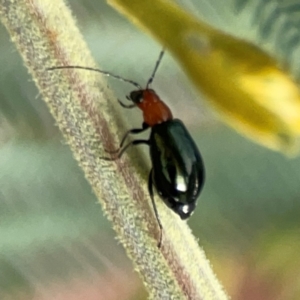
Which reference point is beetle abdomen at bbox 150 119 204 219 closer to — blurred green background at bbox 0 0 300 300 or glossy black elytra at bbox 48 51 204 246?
glossy black elytra at bbox 48 51 204 246

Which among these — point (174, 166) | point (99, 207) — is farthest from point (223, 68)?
point (99, 207)

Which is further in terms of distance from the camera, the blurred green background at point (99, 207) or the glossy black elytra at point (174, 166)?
the blurred green background at point (99, 207)

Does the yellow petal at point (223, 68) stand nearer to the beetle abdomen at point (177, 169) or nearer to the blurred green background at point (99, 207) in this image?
the beetle abdomen at point (177, 169)

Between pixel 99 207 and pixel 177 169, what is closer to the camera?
pixel 177 169

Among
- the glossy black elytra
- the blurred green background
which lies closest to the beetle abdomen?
the glossy black elytra

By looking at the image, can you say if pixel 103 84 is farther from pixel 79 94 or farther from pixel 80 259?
pixel 80 259

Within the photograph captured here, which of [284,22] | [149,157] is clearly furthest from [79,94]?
[284,22]

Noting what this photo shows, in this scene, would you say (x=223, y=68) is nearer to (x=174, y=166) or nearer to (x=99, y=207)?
(x=174, y=166)

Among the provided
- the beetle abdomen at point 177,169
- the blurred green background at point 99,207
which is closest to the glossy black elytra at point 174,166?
the beetle abdomen at point 177,169
